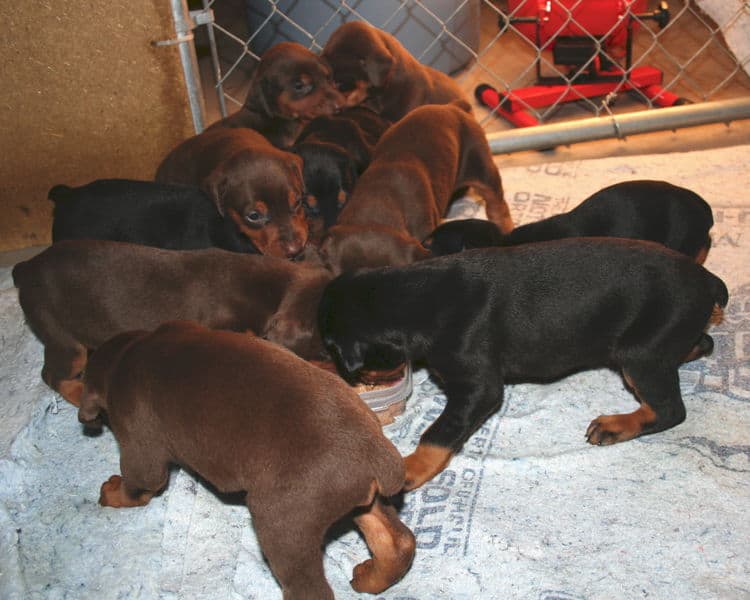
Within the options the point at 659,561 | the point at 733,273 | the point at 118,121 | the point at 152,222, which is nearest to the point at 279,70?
the point at 118,121

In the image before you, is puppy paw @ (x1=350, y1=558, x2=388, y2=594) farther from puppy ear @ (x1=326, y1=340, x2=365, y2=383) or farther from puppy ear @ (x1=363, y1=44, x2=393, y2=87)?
puppy ear @ (x1=363, y1=44, x2=393, y2=87)

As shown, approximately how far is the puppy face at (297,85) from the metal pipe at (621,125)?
3.56ft

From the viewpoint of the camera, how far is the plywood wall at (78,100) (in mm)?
4227

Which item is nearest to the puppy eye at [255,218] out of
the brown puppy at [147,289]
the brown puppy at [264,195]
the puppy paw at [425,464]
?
the brown puppy at [264,195]

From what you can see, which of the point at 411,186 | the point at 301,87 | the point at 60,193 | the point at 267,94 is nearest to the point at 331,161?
the point at 411,186

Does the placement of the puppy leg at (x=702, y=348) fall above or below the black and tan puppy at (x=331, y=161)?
above

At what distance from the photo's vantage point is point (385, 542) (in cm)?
272

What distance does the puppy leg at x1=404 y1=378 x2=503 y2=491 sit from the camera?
310 cm

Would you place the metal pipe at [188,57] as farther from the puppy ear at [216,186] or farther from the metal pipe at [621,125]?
the metal pipe at [621,125]

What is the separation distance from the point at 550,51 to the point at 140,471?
16.5 ft

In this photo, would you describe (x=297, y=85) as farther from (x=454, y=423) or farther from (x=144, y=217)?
(x=454, y=423)

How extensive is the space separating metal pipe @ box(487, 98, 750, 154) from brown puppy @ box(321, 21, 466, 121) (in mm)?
499

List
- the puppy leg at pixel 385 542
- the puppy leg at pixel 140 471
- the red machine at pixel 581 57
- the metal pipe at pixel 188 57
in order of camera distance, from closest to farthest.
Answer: the puppy leg at pixel 385 542, the puppy leg at pixel 140 471, the metal pipe at pixel 188 57, the red machine at pixel 581 57

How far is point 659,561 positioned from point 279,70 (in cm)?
326
